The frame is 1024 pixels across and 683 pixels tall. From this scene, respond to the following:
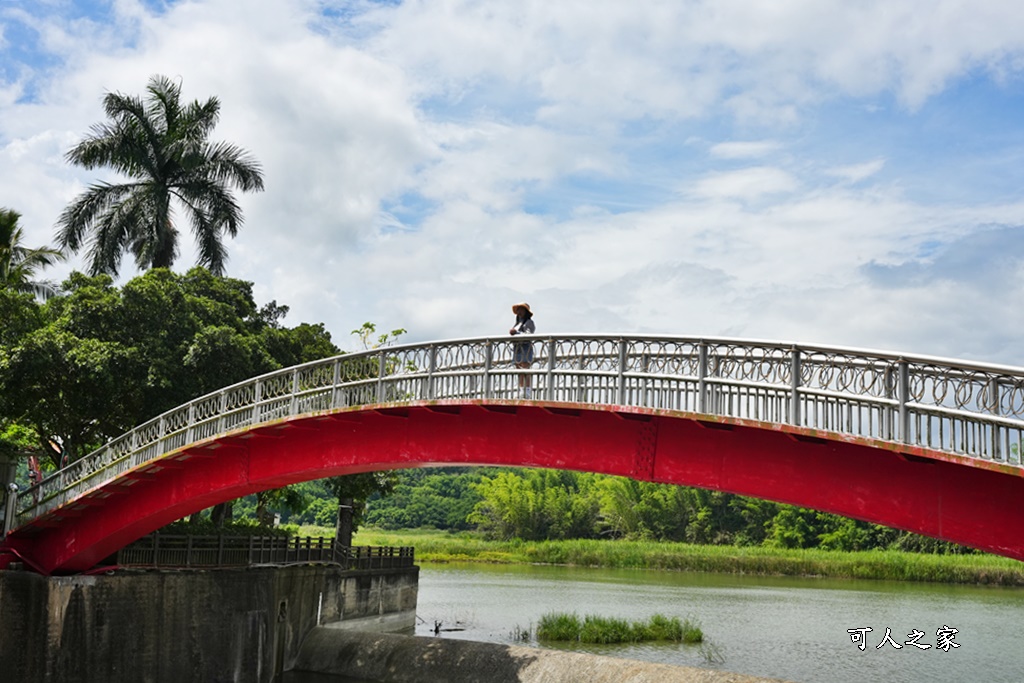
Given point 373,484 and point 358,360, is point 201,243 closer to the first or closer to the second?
point 373,484

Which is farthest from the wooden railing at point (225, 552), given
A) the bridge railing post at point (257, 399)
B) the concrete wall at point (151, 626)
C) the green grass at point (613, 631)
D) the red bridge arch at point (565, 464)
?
the green grass at point (613, 631)

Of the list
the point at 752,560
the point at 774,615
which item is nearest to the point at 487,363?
the point at 774,615

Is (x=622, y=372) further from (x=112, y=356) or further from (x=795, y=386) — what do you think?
(x=112, y=356)

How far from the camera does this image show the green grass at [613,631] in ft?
87.0

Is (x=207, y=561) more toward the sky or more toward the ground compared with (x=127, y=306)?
more toward the ground

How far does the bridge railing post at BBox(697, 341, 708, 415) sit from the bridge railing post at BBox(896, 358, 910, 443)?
2.54 metres

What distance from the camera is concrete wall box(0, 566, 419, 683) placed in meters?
19.0

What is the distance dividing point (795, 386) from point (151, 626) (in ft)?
49.5

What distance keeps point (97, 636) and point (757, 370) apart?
14.8m

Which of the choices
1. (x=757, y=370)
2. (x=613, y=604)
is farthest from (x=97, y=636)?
(x=613, y=604)

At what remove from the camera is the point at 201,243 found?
32.9 metres

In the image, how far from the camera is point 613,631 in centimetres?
2659

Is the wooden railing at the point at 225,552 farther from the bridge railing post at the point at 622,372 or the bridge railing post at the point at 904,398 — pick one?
the bridge railing post at the point at 904,398

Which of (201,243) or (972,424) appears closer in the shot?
(972,424)
